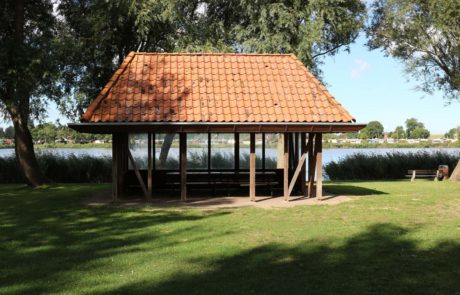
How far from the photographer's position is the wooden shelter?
14211mm

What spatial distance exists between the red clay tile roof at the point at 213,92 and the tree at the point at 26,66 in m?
5.18

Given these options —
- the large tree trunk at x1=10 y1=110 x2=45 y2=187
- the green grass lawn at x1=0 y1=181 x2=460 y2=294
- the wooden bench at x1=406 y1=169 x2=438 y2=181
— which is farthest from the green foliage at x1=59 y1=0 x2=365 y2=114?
the green grass lawn at x1=0 y1=181 x2=460 y2=294

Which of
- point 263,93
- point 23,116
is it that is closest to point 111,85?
point 263,93

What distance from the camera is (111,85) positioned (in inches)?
612

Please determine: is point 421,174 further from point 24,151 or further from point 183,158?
point 24,151

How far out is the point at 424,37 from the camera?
86.2ft

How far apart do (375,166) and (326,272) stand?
23365mm

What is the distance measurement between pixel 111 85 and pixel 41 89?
661 centimetres

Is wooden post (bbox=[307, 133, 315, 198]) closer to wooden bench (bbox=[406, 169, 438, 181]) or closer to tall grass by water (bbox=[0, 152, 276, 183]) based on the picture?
tall grass by water (bbox=[0, 152, 276, 183])

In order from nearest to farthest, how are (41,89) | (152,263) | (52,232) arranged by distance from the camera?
(152,263) → (52,232) → (41,89)

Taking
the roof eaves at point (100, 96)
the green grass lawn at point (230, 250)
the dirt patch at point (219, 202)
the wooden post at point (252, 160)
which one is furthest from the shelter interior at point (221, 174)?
the green grass lawn at point (230, 250)

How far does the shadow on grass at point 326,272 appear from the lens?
20.8 feet

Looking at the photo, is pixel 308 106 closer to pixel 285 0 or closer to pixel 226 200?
pixel 226 200

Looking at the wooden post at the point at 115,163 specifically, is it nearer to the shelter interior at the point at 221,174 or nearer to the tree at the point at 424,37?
the shelter interior at the point at 221,174
